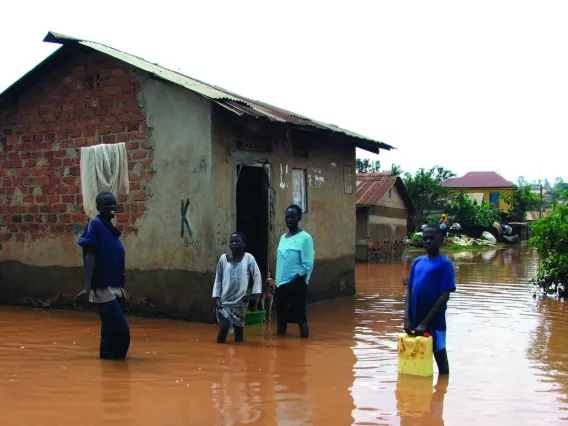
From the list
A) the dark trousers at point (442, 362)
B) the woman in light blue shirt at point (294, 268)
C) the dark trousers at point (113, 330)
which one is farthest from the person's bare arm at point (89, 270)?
the dark trousers at point (442, 362)

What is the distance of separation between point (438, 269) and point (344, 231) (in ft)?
24.4

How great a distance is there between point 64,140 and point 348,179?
560 centimetres

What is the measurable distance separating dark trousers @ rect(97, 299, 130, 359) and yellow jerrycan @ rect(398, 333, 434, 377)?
274 centimetres

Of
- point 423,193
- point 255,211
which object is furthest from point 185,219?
point 423,193

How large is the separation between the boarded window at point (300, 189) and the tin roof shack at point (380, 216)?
13.5m

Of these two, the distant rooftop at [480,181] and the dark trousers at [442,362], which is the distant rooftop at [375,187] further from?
the distant rooftop at [480,181]

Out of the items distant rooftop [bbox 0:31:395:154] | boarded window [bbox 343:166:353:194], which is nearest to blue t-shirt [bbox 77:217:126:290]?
distant rooftop [bbox 0:31:395:154]

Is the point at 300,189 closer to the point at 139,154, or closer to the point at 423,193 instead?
the point at 139,154

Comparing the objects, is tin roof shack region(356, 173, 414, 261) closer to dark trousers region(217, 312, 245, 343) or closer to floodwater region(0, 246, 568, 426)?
floodwater region(0, 246, 568, 426)

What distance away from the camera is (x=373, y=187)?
27.1 metres

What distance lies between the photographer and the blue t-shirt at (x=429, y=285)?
232 inches

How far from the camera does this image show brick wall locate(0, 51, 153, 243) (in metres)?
10.2

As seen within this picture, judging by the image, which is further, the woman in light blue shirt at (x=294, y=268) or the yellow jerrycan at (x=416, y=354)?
the woman in light blue shirt at (x=294, y=268)

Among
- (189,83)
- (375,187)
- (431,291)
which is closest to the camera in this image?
(431,291)
